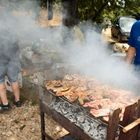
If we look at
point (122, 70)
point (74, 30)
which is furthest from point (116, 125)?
point (74, 30)

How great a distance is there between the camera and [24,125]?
5.50 metres

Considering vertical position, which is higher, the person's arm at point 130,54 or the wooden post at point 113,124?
the person's arm at point 130,54

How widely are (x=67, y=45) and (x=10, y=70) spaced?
184 cm

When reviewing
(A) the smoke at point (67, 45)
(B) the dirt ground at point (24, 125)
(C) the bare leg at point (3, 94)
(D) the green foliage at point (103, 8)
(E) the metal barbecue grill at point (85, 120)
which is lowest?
(B) the dirt ground at point (24, 125)

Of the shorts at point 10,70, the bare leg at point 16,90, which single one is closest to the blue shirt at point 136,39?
the shorts at point 10,70

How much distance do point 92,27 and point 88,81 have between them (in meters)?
4.76

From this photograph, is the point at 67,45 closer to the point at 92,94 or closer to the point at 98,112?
the point at 92,94

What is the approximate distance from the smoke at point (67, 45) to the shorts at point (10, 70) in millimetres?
526

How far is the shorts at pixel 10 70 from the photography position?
5610 mm

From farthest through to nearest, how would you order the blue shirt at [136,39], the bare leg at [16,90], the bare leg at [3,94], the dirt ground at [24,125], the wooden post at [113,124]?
the bare leg at [16,90] < the bare leg at [3,94] < the dirt ground at [24,125] < the blue shirt at [136,39] < the wooden post at [113,124]

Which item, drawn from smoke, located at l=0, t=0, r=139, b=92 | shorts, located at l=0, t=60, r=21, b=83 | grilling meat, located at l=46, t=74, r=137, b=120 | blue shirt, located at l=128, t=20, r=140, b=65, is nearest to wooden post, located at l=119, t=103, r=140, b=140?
grilling meat, located at l=46, t=74, r=137, b=120

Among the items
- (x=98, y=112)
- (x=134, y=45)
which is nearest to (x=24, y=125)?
(x=98, y=112)

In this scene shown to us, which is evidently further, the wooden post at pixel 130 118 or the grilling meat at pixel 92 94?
the grilling meat at pixel 92 94

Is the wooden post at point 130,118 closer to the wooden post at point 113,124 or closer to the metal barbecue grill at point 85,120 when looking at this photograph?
the metal barbecue grill at point 85,120
